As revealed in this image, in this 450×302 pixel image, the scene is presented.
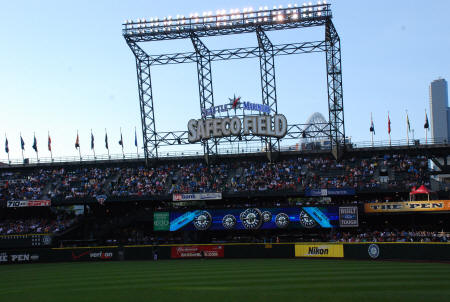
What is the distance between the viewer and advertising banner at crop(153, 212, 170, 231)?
148ft

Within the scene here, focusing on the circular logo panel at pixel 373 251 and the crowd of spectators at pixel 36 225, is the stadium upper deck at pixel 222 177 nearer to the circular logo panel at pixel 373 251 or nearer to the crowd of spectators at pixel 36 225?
the crowd of spectators at pixel 36 225

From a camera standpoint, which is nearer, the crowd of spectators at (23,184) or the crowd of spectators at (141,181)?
the crowd of spectators at (141,181)

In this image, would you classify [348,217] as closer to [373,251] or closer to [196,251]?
[373,251]

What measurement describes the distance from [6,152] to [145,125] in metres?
18.9

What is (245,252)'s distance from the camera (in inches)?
1421

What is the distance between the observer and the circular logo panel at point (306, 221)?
42.3 metres

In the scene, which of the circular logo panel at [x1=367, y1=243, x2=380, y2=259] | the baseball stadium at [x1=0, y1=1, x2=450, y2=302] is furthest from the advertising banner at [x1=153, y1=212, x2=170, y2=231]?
the circular logo panel at [x1=367, y1=243, x2=380, y2=259]

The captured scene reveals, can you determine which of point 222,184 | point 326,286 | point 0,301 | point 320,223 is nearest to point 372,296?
point 326,286

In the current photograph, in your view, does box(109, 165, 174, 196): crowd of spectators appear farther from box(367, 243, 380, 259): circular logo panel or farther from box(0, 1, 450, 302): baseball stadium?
box(367, 243, 380, 259): circular logo panel

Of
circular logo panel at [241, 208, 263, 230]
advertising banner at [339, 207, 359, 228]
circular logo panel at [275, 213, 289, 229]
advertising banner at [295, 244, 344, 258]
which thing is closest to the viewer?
advertising banner at [295, 244, 344, 258]

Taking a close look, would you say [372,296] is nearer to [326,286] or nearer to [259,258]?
[326,286]

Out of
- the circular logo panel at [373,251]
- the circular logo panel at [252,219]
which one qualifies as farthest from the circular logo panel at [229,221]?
the circular logo panel at [373,251]

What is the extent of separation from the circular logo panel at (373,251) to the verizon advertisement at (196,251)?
36.6 feet

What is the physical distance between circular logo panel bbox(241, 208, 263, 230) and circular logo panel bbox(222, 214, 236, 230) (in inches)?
35.4
